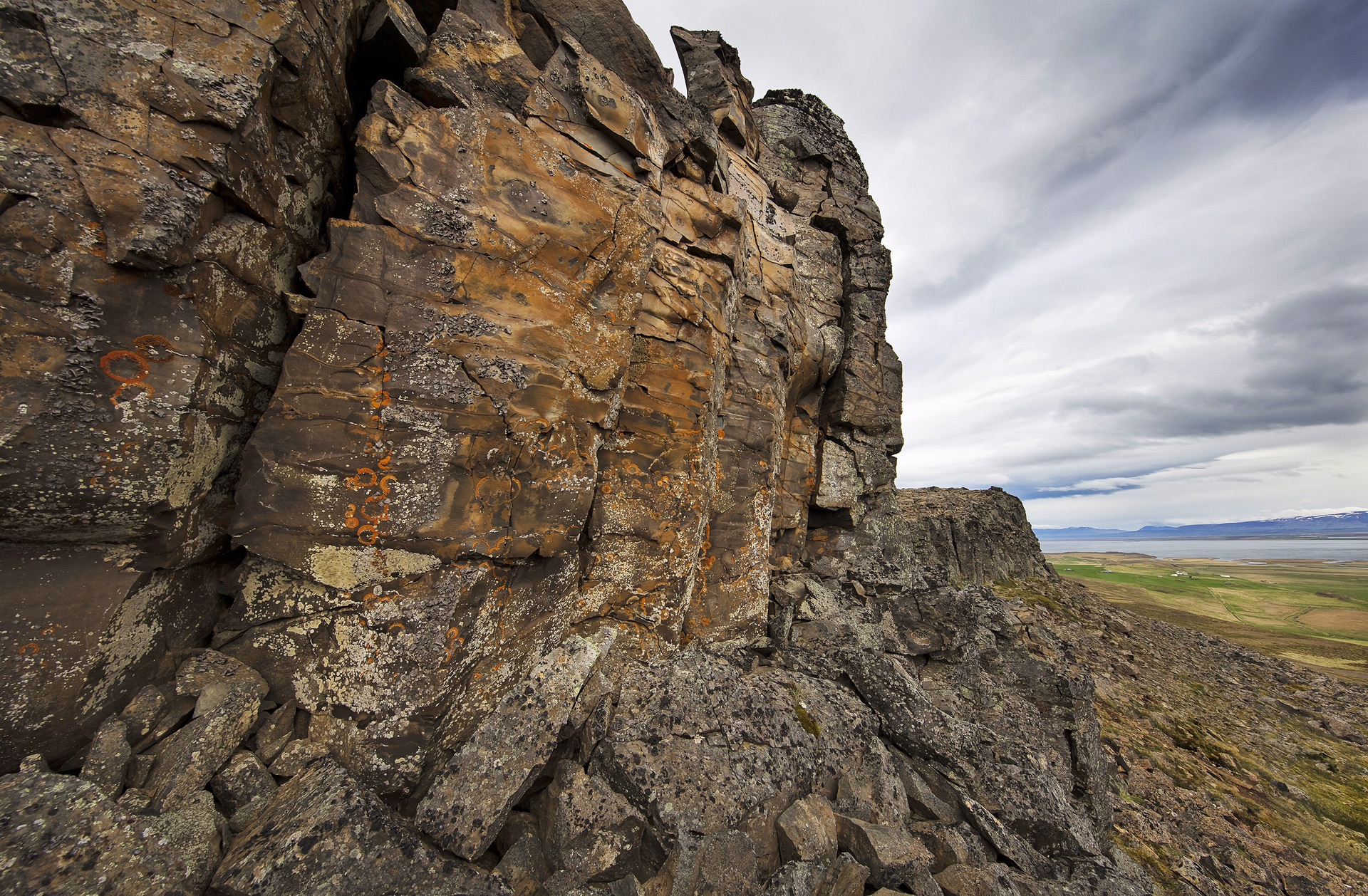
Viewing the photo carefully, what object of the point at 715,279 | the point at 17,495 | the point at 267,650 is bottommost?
the point at 267,650

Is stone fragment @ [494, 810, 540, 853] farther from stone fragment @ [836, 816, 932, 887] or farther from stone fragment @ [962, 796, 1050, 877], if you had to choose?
stone fragment @ [962, 796, 1050, 877]

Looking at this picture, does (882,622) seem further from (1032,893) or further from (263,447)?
(263,447)

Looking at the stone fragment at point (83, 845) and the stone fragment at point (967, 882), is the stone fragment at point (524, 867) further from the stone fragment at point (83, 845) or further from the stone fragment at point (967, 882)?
the stone fragment at point (967, 882)

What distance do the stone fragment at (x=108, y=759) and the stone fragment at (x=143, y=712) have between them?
95mm

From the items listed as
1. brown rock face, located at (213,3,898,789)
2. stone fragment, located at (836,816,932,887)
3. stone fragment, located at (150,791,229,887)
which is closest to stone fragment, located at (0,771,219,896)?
stone fragment, located at (150,791,229,887)

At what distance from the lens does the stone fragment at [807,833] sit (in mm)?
6277

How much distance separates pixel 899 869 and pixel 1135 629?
194 feet

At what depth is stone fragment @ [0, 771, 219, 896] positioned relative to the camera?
12.4 ft

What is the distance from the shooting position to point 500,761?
237 inches

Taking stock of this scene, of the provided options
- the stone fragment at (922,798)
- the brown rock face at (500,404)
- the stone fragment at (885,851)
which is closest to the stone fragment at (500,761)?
the brown rock face at (500,404)

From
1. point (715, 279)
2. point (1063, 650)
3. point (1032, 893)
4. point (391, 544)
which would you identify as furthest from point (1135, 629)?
point (391, 544)

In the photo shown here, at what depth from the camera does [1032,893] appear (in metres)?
6.72

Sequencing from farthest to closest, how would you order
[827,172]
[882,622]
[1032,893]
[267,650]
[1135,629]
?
[1135,629], [827,172], [882,622], [1032,893], [267,650]

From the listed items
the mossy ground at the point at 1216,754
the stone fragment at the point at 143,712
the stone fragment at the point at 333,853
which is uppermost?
the stone fragment at the point at 143,712
